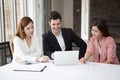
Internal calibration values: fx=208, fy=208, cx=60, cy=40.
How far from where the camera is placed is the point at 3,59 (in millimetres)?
2467

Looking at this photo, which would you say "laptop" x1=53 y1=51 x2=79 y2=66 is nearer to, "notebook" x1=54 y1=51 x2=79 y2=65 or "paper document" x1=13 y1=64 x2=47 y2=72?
"notebook" x1=54 y1=51 x2=79 y2=65

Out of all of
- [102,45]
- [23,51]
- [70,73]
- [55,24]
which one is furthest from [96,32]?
[23,51]

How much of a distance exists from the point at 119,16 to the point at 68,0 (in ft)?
6.31

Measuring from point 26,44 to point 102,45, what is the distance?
907 millimetres

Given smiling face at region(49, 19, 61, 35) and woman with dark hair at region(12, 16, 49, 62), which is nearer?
woman with dark hair at region(12, 16, 49, 62)

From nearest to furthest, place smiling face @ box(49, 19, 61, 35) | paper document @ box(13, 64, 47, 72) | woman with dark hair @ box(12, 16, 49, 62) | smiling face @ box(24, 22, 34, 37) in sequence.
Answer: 1. paper document @ box(13, 64, 47, 72)
2. woman with dark hair @ box(12, 16, 49, 62)
3. smiling face @ box(24, 22, 34, 37)
4. smiling face @ box(49, 19, 61, 35)

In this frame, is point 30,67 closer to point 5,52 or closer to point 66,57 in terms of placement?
point 66,57

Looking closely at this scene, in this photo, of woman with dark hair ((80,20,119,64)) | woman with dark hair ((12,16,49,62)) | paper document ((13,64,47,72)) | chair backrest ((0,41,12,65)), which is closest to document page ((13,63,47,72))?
paper document ((13,64,47,72))

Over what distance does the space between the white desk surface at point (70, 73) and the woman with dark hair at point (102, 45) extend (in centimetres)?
35

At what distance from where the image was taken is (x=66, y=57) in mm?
2102

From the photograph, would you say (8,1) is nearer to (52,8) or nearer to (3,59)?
(3,59)

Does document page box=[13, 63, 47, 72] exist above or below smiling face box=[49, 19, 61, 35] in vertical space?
below

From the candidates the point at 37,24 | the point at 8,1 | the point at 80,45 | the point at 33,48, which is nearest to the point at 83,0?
the point at 37,24

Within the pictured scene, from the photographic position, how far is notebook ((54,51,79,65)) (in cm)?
206
